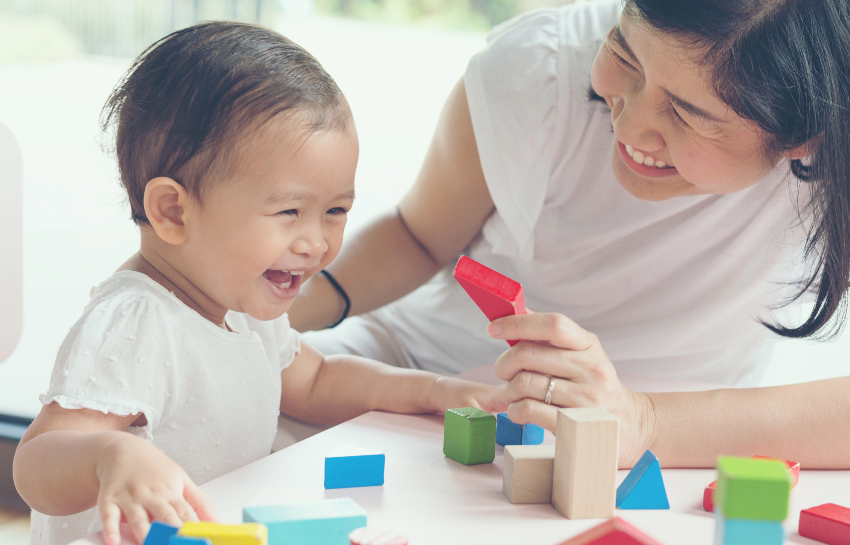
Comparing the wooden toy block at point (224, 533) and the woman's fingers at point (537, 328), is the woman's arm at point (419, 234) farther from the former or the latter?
the wooden toy block at point (224, 533)

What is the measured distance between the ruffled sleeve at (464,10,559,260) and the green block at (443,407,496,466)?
0.51 metres

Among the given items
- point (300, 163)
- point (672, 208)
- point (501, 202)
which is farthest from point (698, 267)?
point (300, 163)

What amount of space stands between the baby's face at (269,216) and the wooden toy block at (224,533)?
352 millimetres

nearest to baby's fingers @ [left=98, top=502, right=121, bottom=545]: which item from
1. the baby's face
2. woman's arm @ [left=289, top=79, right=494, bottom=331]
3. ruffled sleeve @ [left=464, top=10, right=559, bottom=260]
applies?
the baby's face

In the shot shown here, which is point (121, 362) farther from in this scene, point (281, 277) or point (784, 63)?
point (784, 63)

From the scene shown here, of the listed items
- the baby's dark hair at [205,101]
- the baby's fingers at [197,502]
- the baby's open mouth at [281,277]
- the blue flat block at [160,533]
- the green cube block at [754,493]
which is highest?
the baby's dark hair at [205,101]

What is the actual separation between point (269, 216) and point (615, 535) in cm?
43

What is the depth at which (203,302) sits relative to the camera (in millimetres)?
819

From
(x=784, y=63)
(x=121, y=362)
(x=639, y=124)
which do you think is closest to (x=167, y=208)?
(x=121, y=362)

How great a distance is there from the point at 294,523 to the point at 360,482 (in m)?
0.12

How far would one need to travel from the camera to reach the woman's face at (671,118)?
784mm

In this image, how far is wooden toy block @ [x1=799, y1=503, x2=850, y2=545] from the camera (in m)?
0.57

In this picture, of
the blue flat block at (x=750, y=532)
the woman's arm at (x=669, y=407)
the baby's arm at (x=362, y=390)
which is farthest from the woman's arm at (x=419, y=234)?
the blue flat block at (x=750, y=532)

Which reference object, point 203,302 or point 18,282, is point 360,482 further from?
point 18,282
